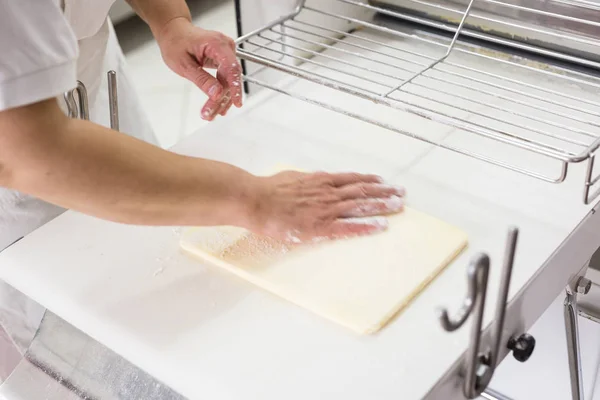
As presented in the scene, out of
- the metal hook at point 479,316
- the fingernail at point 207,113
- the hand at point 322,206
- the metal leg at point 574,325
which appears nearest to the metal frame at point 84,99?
the fingernail at point 207,113

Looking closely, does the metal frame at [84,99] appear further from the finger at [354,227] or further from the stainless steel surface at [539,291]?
the stainless steel surface at [539,291]

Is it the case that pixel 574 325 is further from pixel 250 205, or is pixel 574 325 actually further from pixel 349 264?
pixel 250 205

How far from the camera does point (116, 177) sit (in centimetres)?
54

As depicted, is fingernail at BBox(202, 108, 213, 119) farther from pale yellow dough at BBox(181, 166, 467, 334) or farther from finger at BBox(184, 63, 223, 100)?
pale yellow dough at BBox(181, 166, 467, 334)

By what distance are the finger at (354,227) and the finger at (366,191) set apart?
0.09 ft

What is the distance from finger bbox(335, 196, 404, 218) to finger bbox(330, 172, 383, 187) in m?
0.03

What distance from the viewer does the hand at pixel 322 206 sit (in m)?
0.63

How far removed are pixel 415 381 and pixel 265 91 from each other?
530mm

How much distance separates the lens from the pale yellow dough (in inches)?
23.0

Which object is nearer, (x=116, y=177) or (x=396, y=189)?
(x=116, y=177)

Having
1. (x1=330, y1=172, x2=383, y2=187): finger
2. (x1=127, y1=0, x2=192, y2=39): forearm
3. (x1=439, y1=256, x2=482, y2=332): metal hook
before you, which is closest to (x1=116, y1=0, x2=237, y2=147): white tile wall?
(x1=127, y1=0, x2=192, y2=39): forearm

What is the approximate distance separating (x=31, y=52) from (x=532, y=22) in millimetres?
630

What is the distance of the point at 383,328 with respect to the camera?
0.57 meters

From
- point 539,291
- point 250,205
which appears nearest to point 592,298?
point 539,291
